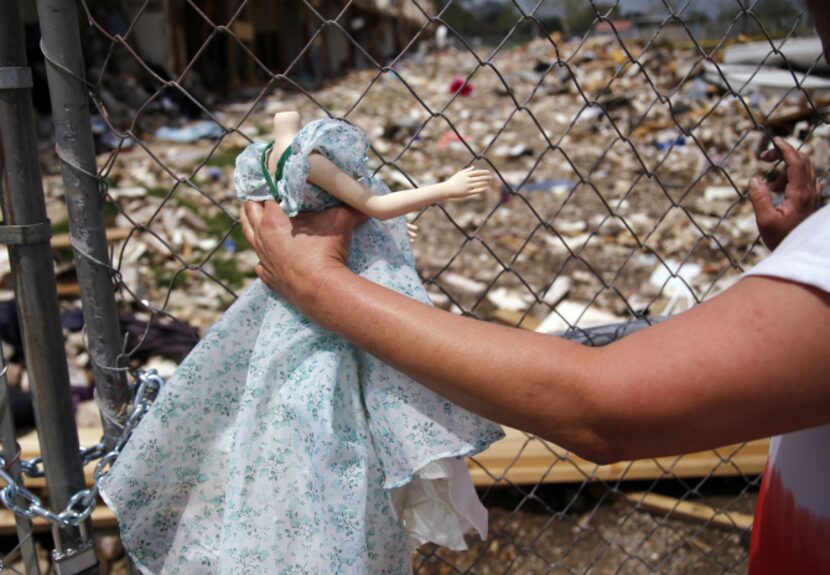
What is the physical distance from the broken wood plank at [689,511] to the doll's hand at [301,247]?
5.71 feet

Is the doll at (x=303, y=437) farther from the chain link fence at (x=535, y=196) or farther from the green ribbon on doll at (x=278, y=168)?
the chain link fence at (x=535, y=196)

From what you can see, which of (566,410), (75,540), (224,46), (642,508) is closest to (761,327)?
(566,410)

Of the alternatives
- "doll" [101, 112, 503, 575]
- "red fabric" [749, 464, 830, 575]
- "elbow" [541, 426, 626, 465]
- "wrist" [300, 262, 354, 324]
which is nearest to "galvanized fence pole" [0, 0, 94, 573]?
"doll" [101, 112, 503, 575]

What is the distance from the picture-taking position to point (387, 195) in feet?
3.34

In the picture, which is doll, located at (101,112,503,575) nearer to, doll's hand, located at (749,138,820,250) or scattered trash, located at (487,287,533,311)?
doll's hand, located at (749,138,820,250)

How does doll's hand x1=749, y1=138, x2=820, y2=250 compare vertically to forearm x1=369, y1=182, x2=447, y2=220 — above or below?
below

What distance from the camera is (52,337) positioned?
1.12 m

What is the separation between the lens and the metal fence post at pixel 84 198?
1010 millimetres

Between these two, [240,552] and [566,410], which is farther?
[240,552]

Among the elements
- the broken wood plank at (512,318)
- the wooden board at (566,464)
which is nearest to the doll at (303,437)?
the wooden board at (566,464)

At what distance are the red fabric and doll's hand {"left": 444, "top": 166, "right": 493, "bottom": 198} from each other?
23.3 inches

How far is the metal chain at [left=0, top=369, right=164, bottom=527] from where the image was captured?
1.09 metres

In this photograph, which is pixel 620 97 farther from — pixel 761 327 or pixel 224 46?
pixel 761 327

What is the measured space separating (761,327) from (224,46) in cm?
1420
